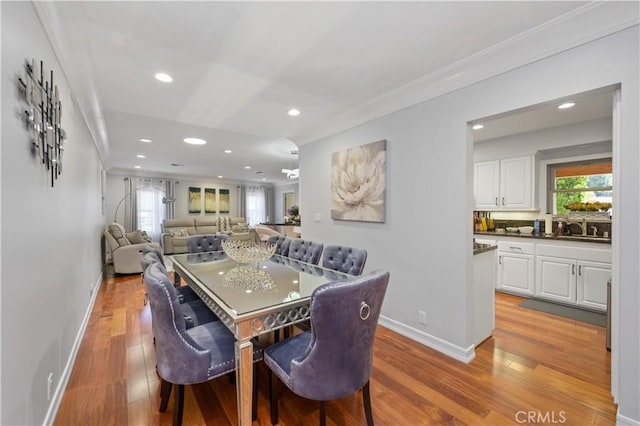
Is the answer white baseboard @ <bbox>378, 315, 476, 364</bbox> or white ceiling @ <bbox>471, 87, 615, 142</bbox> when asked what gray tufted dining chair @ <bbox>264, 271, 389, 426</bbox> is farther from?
white ceiling @ <bbox>471, 87, 615, 142</bbox>

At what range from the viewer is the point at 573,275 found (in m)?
3.36

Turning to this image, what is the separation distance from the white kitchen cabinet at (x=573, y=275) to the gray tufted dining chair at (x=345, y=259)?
9.47 ft

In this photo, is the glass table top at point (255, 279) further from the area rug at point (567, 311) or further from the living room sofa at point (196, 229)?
the living room sofa at point (196, 229)

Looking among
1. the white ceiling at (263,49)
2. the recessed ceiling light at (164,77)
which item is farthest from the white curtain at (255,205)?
the recessed ceiling light at (164,77)

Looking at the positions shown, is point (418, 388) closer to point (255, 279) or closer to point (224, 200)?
point (255, 279)

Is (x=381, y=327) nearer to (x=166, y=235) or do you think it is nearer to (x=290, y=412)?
(x=290, y=412)

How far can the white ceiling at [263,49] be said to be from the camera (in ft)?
5.19

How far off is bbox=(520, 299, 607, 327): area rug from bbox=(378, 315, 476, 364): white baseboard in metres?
1.71

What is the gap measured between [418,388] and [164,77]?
3.28m

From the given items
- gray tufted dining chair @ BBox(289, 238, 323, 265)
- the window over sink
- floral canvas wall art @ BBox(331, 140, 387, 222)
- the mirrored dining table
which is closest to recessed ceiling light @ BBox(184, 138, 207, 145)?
floral canvas wall art @ BBox(331, 140, 387, 222)

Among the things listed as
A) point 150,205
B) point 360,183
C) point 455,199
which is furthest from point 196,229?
point 455,199

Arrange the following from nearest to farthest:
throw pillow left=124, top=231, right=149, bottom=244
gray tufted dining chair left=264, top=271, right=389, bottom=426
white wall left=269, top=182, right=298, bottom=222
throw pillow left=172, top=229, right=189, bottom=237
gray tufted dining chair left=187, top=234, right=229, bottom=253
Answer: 1. gray tufted dining chair left=264, top=271, right=389, bottom=426
2. gray tufted dining chair left=187, top=234, right=229, bottom=253
3. throw pillow left=124, top=231, right=149, bottom=244
4. throw pillow left=172, top=229, right=189, bottom=237
5. white wall left=269, top=182, right=298, bottom=222

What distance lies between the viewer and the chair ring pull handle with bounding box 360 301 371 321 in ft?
4.30

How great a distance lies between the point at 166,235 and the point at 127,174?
254 cm
